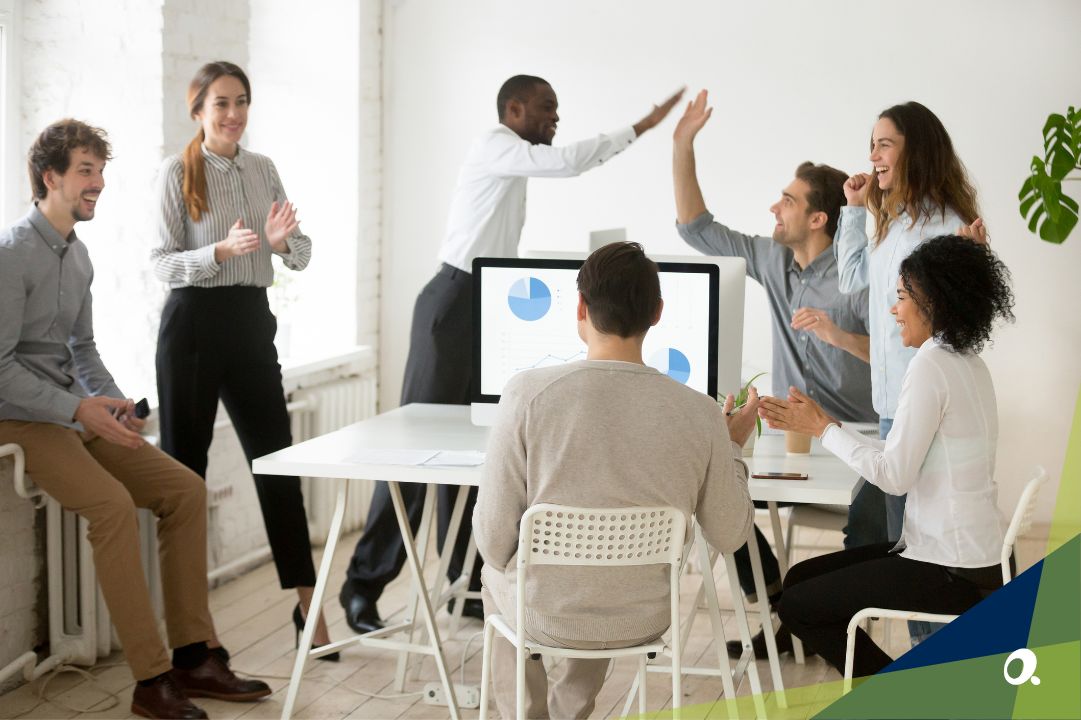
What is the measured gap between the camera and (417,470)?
264cm

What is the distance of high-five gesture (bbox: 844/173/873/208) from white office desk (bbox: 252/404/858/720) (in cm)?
75

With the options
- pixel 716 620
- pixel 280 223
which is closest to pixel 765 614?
pixel 716 620

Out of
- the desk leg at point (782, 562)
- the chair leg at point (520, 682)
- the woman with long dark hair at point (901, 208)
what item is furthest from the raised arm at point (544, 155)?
the chair leg at point (520, 682)

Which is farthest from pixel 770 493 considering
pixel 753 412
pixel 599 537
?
pixel 599 537

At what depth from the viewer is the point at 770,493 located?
2527mm

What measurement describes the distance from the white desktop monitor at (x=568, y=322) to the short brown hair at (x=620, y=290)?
63 centimetres

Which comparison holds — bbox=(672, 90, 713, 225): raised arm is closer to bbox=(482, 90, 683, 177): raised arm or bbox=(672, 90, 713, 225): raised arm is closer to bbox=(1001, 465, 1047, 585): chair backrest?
bbox=(482, 90, 683, 177): raised arm

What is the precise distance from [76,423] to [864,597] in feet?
6.31

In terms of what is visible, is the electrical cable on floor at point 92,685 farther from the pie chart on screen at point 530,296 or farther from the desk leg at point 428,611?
the pie chart on screen at point 530,296

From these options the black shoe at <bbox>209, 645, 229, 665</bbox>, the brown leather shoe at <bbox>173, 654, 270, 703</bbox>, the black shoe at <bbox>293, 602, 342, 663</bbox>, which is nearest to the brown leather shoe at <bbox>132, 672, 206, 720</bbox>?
the brown leather shoe at <bbox>173, 654, 270, 703</bbox>

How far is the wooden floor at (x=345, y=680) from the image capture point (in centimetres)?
313

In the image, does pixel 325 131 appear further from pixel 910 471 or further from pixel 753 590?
pixel 910 471

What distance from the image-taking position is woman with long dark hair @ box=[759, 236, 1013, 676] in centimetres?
241

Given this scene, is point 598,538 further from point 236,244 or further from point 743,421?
point 236,244
